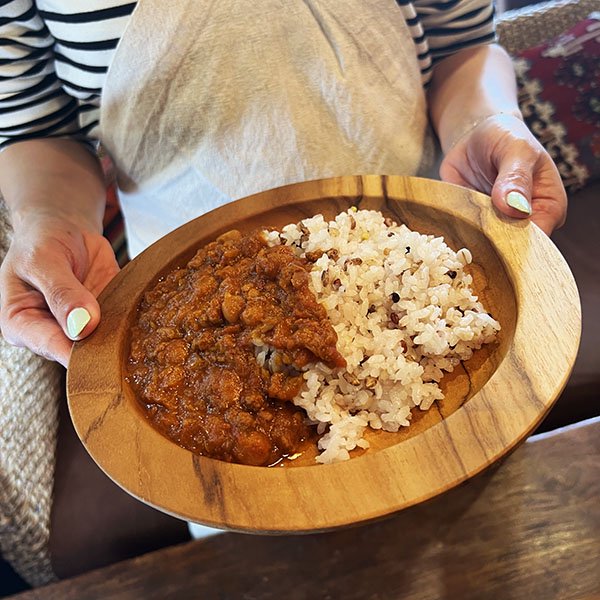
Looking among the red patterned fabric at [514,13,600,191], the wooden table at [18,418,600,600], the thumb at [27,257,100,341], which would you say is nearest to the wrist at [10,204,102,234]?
the thumb at [27,257,100,341]

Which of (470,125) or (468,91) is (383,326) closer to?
(470,125)

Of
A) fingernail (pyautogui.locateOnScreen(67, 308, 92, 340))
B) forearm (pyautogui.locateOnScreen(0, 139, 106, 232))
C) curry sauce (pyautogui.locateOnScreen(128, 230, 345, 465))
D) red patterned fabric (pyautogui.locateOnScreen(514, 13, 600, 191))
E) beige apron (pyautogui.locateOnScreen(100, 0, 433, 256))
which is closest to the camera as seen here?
curry sauce (pyautogui.locateOnScreen(128, 230, 345, 465))

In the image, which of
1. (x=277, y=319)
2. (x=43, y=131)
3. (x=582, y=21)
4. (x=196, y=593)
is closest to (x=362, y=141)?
(x=277, y=319)

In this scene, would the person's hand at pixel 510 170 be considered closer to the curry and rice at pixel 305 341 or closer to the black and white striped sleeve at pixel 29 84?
the curry and rice at pixel 305 341

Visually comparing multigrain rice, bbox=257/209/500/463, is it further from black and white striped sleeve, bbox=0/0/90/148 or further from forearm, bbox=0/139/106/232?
black and white striped sleeve, bbox=0/0/90/148

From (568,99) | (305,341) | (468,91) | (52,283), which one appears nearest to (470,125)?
(468,91)

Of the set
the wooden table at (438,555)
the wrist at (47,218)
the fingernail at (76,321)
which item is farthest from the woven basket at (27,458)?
the fingernail at (76,321)
